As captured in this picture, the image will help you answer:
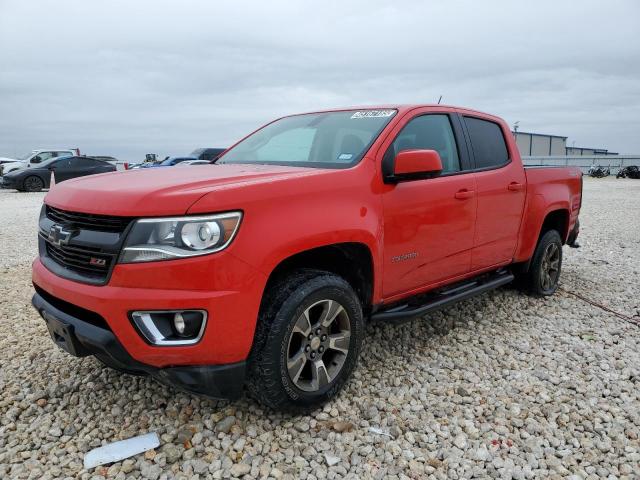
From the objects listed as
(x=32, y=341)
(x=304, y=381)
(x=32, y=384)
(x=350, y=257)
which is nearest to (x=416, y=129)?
(x=350, y=257)

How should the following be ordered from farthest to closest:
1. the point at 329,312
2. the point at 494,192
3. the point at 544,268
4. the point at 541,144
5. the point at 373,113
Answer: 1. the point at 541,144
2. the point at 544,268
3. the point at 494,192
4. the point at 373,113
5. the point at 329,312

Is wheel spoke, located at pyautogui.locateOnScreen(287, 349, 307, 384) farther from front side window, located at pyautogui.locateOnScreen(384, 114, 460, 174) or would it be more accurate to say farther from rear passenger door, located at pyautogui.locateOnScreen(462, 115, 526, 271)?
rear passenger door, located at pyautogui.locateOnScreen(462, 115, 526, 271)

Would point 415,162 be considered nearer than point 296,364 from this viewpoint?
No

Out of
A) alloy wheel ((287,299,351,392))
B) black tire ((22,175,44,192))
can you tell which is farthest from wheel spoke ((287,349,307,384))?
black tire ((22,175,44,192))

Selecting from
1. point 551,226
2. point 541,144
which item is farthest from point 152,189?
point 541,144

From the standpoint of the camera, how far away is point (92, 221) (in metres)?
2.37

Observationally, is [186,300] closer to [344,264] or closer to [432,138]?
[344,264]

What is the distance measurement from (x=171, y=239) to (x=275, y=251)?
0.49 meters

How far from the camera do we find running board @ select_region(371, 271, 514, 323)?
3143mm

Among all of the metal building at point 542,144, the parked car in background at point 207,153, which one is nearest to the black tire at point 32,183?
the parked car in background at point 207,153

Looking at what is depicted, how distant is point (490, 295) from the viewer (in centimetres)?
497

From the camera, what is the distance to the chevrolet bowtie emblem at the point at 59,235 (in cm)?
243

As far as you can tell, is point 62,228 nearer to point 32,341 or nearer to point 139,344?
point 139,344

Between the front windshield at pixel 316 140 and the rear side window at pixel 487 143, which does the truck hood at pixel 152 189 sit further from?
the rear side window at pixel 487 143
